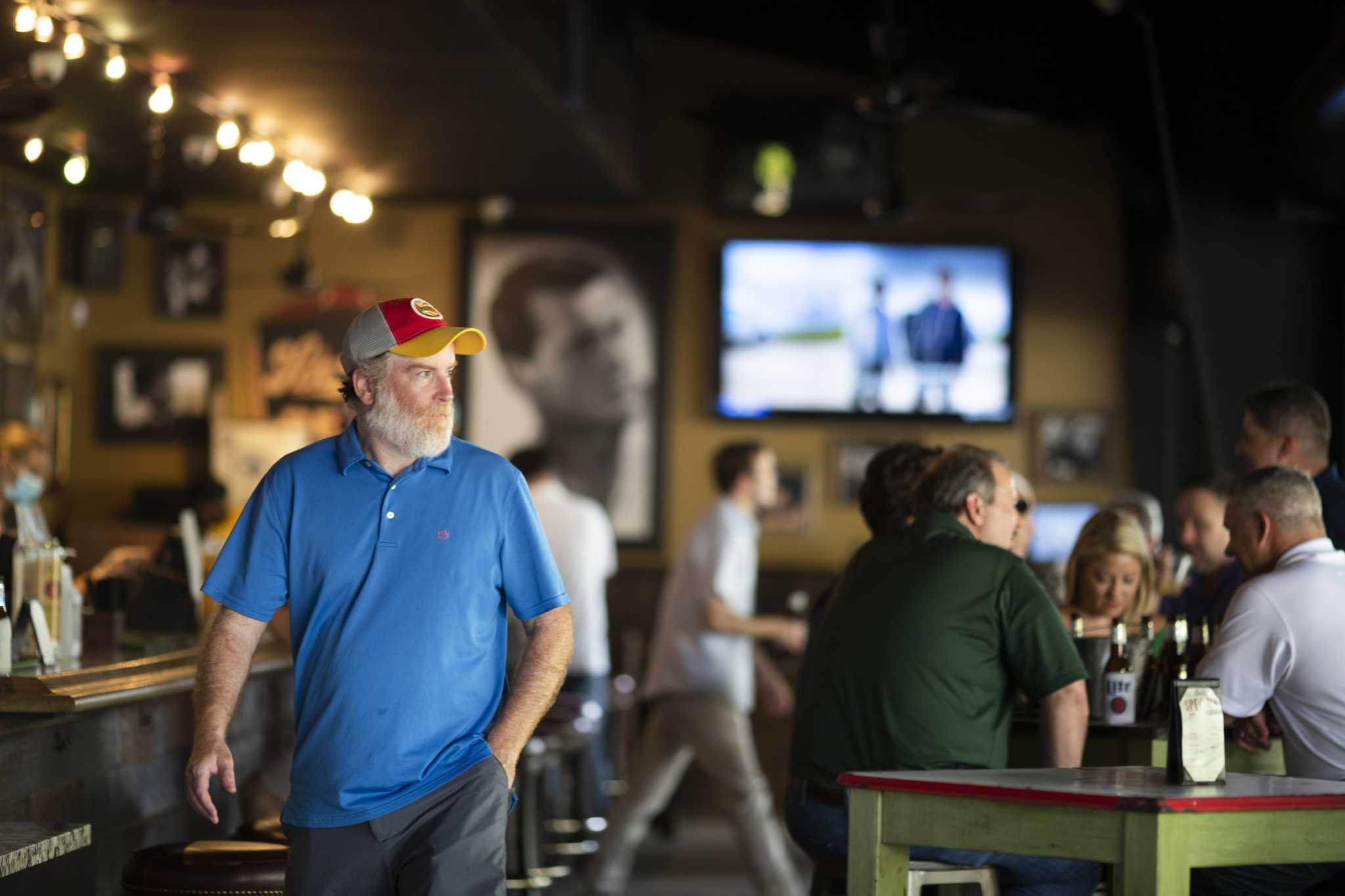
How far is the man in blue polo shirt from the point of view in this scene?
302cm

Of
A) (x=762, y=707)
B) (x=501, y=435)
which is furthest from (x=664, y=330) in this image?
(x=762, y=707)

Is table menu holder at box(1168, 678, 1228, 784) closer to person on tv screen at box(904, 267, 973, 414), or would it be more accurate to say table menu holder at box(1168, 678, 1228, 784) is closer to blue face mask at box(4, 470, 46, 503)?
blue face mask at box(4, 470, 46, 503)

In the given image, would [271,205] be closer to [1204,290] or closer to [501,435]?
[501,435]

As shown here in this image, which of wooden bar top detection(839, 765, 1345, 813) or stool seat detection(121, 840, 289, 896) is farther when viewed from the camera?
stool seat detection(121, 840, 289, 896)

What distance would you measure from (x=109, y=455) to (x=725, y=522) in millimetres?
4194

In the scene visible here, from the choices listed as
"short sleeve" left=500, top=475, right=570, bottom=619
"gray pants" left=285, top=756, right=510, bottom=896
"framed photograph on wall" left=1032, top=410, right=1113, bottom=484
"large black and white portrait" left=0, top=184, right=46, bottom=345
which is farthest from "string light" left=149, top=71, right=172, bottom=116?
"framed photograph on wall" left=1032, top=410, right=1113, bottom=484

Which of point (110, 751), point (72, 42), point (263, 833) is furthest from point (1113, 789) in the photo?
point (72, 42)

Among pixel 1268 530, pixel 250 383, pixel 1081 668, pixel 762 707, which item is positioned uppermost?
pixel 250 383

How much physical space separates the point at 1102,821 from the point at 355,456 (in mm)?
1466

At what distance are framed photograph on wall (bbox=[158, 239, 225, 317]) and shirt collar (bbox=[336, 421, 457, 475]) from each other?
254 inches

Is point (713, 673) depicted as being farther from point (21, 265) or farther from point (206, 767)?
point (21, 265)

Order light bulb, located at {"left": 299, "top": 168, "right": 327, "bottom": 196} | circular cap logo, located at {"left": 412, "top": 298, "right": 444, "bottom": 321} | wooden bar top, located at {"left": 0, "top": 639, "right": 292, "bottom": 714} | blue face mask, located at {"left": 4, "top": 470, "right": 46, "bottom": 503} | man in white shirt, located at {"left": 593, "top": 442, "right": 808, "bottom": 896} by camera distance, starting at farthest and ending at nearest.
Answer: light bulb, located at {"left": 299, "top": 168, "right": 327, "bottom": 196} < man in white shirt, located at {"left": 593, "top": 442, "right": 808, "bottom": 896} < blue face mask, located at {"left": 4, "top": 470, "right": 46, "bottom": 503} < wooden bar top, located at {"left": 0, "top": 639, "right": 292, "bottom": 714} < circular cap logo, located at {"left": 412, "top": 298, "right": 444, "bottom": 321}

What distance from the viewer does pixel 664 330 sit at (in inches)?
364

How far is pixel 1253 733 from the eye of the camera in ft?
13.0
